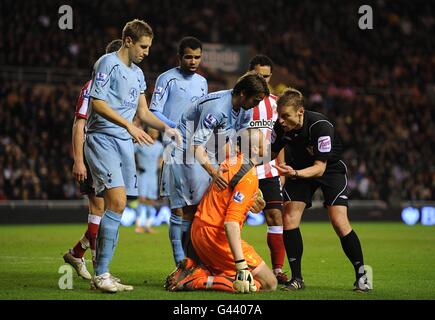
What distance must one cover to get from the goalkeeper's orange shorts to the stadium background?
12.9 m

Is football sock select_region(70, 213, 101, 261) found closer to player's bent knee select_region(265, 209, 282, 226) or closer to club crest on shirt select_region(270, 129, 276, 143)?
player's bent knee select_region(265, 209, 282, 226)

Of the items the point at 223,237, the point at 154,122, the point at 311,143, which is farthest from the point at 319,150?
the point at 154,122

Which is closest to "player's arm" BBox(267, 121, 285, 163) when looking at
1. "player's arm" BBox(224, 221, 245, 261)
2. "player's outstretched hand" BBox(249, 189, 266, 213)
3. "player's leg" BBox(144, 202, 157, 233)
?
"player's outstretched hand" BBox(249, 189, 266, 213)

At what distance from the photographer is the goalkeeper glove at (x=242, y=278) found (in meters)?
7.32

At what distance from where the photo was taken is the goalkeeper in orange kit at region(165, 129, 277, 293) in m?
7.61

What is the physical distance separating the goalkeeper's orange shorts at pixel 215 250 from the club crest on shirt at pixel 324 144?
1228 mm

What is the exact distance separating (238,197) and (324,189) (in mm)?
1172

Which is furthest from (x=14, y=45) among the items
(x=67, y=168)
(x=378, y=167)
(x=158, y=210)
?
(x=378, y=167)

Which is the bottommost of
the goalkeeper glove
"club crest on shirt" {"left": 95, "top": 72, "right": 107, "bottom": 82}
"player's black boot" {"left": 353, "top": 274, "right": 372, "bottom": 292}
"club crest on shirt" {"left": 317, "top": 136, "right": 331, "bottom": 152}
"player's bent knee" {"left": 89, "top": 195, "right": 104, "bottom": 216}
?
"player's black boot" {"left": 353, "top": 274, "right": 372, "bottom": 292}

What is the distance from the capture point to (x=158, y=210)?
2162cm

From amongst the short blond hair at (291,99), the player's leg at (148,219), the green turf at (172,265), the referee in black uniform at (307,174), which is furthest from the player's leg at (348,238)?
the player's leg at (148,219)

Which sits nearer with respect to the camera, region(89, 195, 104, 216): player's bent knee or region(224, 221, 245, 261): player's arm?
region(224, 221, 245, 261): player's arm

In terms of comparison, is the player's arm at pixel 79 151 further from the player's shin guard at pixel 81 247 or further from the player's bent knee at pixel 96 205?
the player's shin guard at pixel 81 247

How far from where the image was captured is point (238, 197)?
24.7 ft
